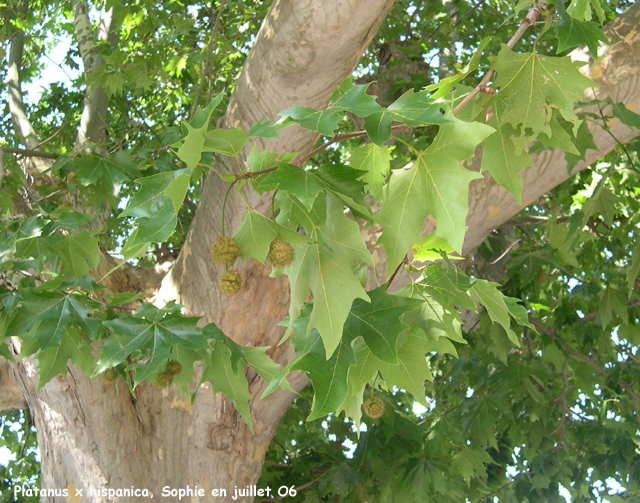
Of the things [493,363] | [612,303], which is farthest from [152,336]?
[493,363]

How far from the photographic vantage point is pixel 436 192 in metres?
1.19

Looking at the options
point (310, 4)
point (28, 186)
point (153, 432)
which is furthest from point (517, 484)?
point (28, 186)

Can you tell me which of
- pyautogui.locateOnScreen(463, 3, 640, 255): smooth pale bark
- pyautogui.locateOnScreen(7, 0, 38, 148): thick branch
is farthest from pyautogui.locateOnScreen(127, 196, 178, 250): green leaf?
pyautogui.locateOnScreen(7, 0, 38, 148): thick branch

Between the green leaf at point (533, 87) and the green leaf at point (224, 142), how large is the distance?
2.15 feet

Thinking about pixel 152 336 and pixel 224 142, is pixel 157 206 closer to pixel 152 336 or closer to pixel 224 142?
pixel 224 142

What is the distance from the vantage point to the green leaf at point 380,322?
4.06 feet

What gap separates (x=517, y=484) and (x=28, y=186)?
11.6 feet

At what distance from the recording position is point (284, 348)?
2719mm

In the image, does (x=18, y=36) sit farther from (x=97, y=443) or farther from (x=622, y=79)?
(x=622, y=79)

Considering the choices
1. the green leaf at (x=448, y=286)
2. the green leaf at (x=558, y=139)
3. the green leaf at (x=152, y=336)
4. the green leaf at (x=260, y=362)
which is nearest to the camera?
the green leaf at (x=448, y=286)

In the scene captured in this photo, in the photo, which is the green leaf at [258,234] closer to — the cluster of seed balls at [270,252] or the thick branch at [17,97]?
the cluster of seed balls at [270,252]

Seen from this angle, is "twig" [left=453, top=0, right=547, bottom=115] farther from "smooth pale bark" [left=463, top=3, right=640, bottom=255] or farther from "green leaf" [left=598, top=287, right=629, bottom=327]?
"green leaf" [left=598, top=287, right=629, bottom=327]

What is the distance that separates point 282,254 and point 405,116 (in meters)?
0.43

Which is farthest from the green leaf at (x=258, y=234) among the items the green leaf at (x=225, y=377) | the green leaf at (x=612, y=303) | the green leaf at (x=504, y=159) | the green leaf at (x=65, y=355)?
the green leaf at (x=612, y=303)
